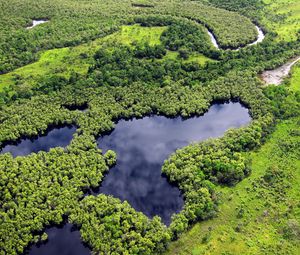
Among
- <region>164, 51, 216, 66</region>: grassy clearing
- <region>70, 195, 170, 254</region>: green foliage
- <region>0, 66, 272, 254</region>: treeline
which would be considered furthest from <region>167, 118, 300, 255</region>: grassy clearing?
<region>164, 51, 216, 66</region>: grassy clearing

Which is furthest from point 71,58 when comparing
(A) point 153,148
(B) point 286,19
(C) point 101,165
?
(B) point 286,19

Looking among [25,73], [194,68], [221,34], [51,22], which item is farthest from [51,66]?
[221,34]

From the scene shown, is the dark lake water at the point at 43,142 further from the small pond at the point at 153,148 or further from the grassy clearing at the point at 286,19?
the grassy clearing at the point at 286,19

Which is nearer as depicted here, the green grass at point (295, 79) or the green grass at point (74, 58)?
the green grass at point (295, 79)

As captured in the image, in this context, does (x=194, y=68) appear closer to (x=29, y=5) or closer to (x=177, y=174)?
(x=177, y=174)

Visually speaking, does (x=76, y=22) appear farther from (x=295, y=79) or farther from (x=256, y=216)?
(x=256, y=216)

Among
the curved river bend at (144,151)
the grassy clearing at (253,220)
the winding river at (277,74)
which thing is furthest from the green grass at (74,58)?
the grassy clearing at (253,220)
